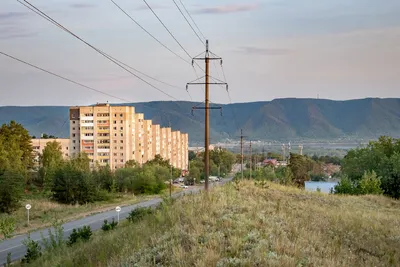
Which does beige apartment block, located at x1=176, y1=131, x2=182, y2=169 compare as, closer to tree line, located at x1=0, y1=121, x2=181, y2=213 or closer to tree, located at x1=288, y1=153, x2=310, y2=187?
tree line, located at x1=0, y1=121, x2=181, y2=213

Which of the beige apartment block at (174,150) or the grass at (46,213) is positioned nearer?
the grass at (46,213)

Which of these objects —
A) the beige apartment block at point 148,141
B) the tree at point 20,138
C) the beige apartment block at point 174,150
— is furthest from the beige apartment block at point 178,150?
the tree at point 20,138

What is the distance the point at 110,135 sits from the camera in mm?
132750

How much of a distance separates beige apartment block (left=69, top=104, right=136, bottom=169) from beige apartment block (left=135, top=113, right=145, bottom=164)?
2042 mm

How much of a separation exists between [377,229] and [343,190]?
1356 inches

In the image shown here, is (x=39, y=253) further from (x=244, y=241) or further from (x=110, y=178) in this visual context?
(x=110, y=178)

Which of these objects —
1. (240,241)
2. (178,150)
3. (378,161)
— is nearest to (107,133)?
(178,150)

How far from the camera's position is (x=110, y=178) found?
9231cm

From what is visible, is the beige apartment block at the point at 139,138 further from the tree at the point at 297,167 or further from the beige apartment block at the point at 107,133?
the tree at the point at 297,167

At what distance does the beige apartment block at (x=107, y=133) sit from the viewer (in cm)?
13275

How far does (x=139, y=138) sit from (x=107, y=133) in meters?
9.36

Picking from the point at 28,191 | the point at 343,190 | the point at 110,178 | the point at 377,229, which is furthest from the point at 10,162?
the point at 377,229

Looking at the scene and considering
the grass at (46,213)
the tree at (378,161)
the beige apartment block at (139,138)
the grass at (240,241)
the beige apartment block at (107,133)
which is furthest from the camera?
the beige apartment block at (139,138)

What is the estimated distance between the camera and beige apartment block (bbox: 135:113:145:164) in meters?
138
